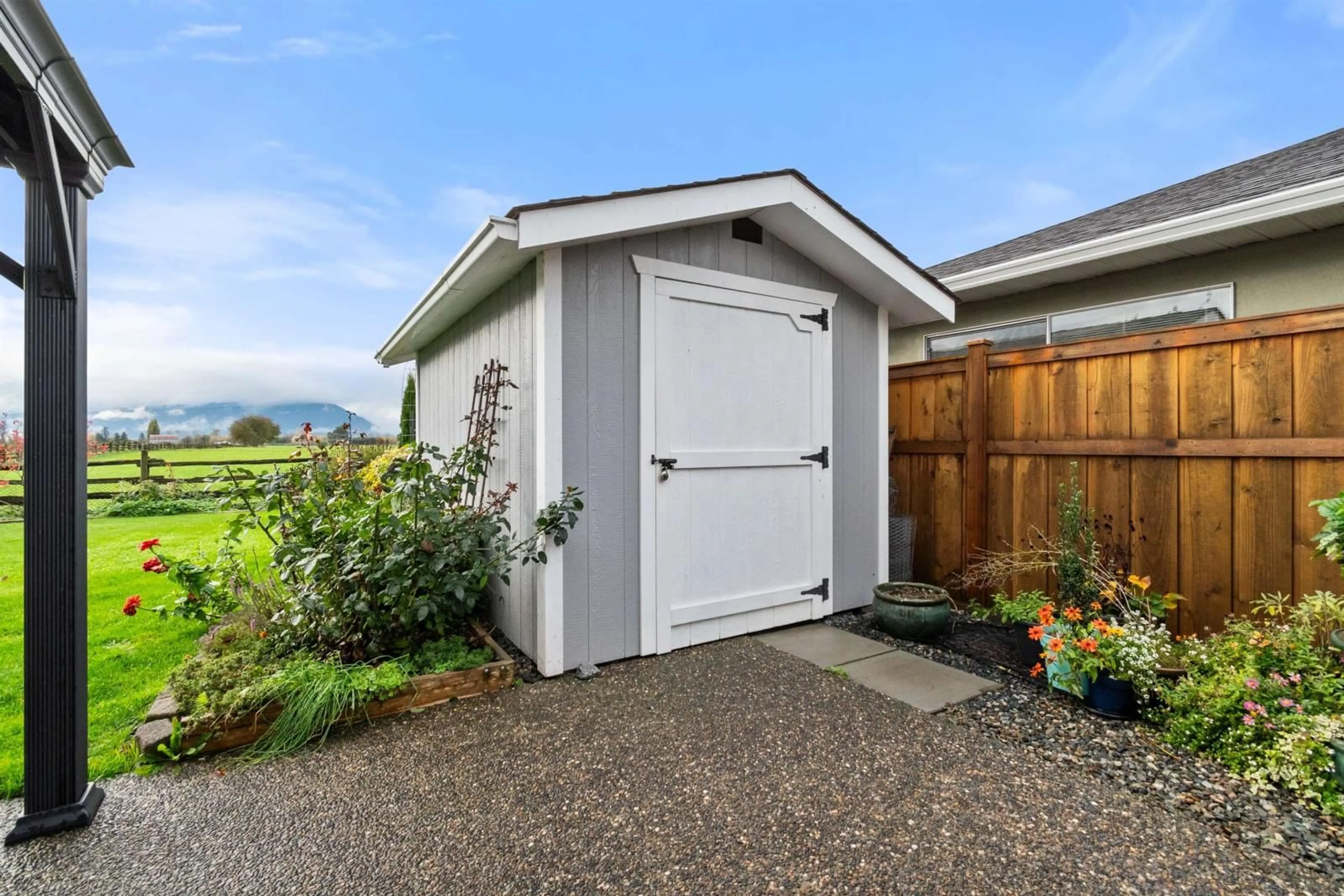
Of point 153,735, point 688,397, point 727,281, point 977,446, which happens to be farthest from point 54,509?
point 977,446

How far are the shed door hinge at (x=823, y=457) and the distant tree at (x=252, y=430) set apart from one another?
10591 millimetres

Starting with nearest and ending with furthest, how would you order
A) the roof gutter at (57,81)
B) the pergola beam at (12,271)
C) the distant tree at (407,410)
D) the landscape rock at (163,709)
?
the roof gutter at (57,81) < the pergola beam at (12,271) < the landscape rock at (163,709) < the distant tree at (407,410)

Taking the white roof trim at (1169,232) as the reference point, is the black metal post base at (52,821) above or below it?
below

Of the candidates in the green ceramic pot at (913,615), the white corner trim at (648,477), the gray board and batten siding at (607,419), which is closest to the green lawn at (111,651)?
the gray board and batten siding at (607,419)

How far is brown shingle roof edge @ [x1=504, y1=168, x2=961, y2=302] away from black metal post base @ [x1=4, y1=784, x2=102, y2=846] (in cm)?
266

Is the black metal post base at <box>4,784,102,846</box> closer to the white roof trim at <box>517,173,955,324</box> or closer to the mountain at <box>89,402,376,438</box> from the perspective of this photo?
the white roof trim at <box>517,173,955,324</box>

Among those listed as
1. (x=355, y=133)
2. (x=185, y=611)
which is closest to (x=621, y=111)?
(x=355, y=133)

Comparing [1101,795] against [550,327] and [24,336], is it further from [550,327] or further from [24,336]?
[24,336]

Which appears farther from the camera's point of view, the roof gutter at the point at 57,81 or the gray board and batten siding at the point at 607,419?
the gray board and batten siding at the point at 607,419

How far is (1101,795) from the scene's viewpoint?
1.99 m

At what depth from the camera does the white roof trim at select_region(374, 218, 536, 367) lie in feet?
9.13

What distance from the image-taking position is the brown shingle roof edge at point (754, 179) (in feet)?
9.18

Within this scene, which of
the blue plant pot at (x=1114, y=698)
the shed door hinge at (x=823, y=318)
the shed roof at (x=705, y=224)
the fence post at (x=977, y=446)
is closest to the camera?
the blue plant pot at (x=1114, y=698)

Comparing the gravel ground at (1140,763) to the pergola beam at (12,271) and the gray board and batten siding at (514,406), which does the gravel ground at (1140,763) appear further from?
the pergola beam at (12,271)
